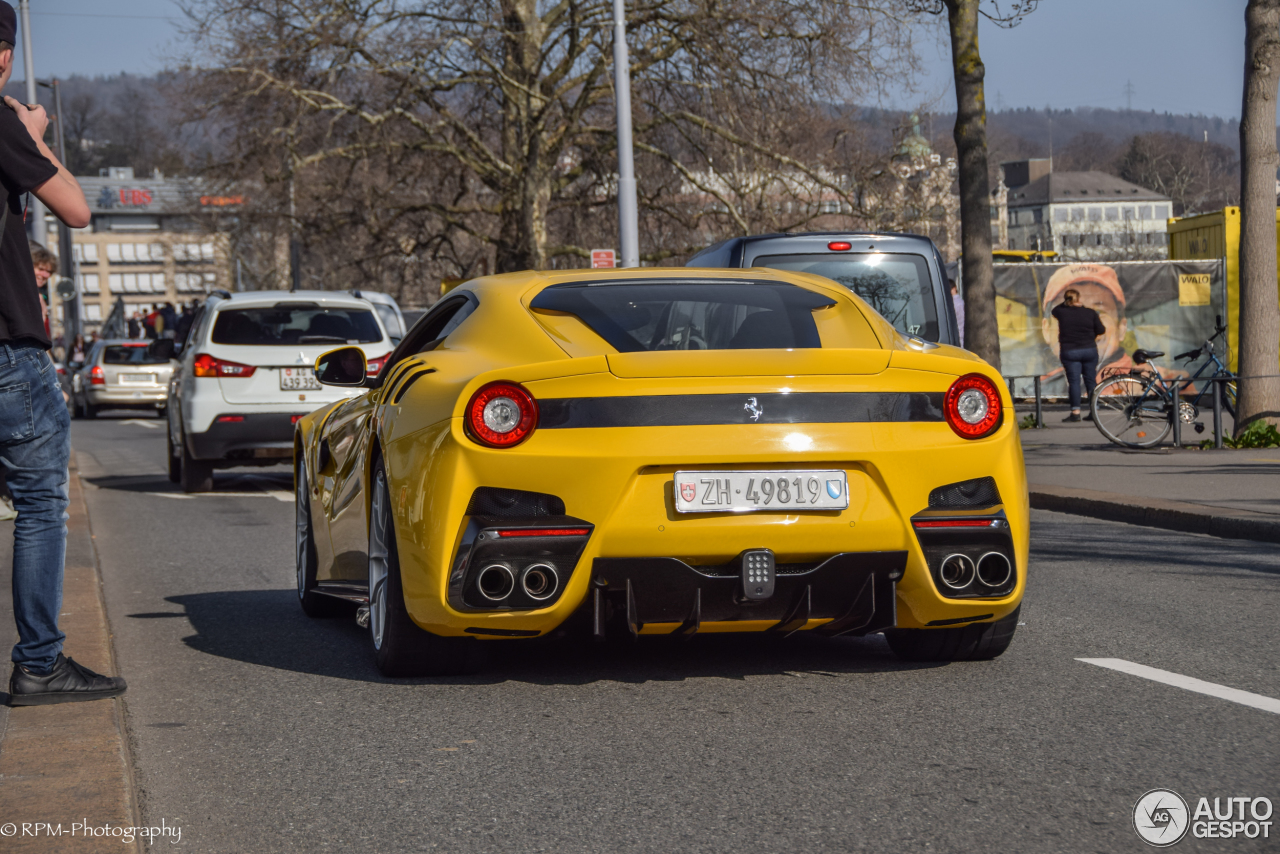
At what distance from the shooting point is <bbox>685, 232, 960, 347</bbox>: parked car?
10.9 m

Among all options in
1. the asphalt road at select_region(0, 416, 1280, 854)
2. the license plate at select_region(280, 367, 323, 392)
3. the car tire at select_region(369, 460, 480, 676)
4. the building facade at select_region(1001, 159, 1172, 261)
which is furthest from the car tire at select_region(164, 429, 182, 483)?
the building facade at select_region(1001, 159, 1172, 261)

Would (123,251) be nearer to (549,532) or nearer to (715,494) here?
(549,532)

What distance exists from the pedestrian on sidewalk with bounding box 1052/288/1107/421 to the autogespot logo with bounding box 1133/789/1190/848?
1730 centimetres

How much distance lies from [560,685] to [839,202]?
22.7 m

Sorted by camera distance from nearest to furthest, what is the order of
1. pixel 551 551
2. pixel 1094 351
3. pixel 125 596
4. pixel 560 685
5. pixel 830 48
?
pixel 551 551, pixel 560 685, pixel 125 596, pixel 1094 351, pixel 830 48

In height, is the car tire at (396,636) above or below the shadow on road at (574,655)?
above

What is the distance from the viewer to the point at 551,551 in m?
4.89

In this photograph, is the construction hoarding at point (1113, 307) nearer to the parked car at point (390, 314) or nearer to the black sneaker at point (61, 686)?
the parked car at point (390, 314)

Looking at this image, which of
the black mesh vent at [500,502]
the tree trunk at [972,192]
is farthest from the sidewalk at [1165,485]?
the black mesh vent at [500,502]

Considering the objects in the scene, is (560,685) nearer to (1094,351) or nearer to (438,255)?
(1094,351)

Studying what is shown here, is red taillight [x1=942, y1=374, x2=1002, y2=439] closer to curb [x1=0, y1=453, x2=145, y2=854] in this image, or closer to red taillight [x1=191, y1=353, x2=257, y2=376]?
curb [x1=0, y1=453, x2=145, y2=854]

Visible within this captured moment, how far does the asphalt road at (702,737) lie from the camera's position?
149 inches

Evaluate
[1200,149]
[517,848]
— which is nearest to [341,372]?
[517,848]

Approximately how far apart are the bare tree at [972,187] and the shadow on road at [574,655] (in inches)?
441
